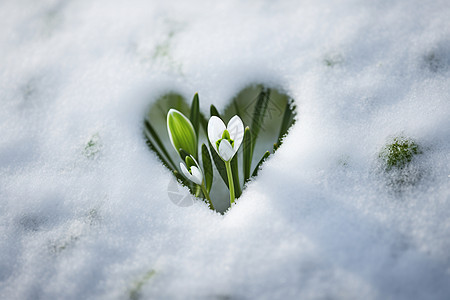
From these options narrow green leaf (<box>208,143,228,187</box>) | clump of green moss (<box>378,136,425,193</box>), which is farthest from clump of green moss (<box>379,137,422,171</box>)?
narrow green leaf (<box>208,143,228,187</box>)

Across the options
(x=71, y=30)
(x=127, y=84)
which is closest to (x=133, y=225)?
(x=127, y=84)

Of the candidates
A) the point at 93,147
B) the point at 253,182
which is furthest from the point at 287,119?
the point at 93,147

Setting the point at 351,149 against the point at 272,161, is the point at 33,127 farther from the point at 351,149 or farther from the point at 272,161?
the point at 351,149

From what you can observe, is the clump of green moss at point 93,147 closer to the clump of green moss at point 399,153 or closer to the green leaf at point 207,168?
the green leaf at point 207,168

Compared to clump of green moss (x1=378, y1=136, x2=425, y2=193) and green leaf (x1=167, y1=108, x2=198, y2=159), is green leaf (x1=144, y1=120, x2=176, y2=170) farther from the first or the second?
clump of green moss (x1=378, y1=136, x2=425, y2=193)

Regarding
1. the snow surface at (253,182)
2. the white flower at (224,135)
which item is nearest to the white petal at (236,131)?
the white flower at (224,135)
